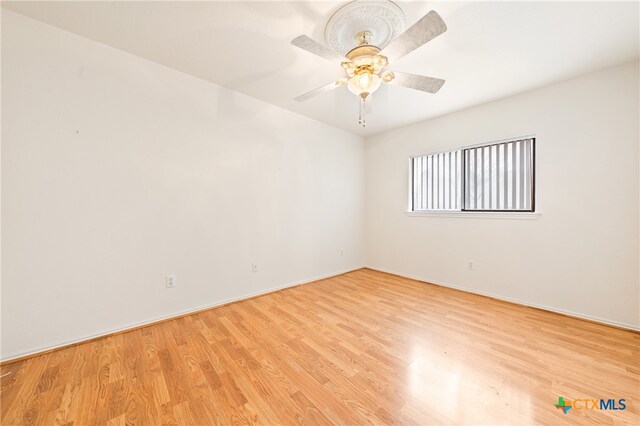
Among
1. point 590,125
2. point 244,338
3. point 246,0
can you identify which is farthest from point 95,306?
point 590,125

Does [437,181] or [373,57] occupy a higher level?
[373,57]

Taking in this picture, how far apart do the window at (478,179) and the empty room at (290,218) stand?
0.03 meters

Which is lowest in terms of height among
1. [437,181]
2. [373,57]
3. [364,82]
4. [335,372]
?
[335,372]

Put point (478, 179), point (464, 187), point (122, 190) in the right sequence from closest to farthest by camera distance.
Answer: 1. point (122, 190)
2. point (478, 179)
3. point (464, 187)

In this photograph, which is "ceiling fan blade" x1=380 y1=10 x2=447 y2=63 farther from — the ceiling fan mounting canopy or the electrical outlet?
the electrical outlet

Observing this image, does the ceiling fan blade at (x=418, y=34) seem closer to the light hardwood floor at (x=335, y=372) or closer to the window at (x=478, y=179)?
the light hardwood floor at (x=335, y=372)

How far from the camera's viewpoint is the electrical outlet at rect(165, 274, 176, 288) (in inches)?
89.7

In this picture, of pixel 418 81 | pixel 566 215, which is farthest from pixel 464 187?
pixel 418 81

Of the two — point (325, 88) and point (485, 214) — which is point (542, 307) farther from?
point (325, 88)

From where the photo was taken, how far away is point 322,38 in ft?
5.96

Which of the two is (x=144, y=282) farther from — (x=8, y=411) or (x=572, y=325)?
(x=572, y=325)

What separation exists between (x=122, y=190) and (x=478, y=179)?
4004 millimetres

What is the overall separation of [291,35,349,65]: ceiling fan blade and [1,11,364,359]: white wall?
5.21 ft

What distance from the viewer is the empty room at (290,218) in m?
1.40
